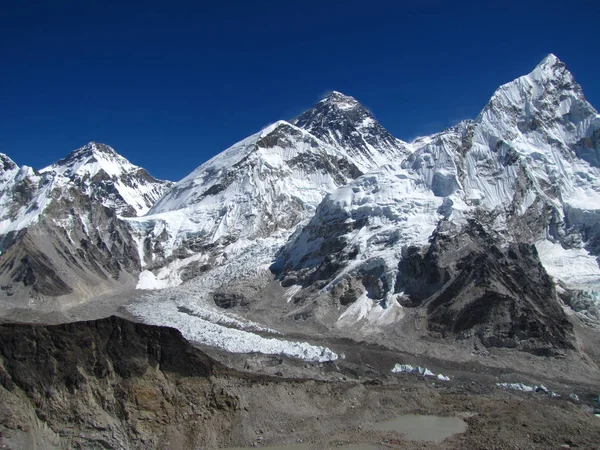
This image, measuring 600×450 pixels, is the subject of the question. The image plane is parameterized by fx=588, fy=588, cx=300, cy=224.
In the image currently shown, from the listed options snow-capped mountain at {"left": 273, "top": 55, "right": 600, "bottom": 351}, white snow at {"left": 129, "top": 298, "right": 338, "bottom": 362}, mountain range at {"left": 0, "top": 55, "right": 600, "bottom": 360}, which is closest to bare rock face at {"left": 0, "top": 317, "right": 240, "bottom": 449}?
white snow at {"left": 129, "top": 298, "right": 338, "bottom": 362}

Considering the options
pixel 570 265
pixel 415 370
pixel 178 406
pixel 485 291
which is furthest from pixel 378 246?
pixel 178 406

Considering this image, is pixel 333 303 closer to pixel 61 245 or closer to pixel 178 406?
pixel 178 406

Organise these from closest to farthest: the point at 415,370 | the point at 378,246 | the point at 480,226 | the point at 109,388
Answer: the point at 109,388, the point at 415,370, the point at 480,226, the point at 378,246

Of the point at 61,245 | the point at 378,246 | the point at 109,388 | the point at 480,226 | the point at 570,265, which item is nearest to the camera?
the point at 109,388

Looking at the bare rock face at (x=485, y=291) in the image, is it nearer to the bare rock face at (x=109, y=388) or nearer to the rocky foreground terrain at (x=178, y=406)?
the rocky foreground terrain at (x=178, y=406)

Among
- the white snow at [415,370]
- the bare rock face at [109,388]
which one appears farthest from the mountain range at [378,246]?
the bare rock face at [109,388]

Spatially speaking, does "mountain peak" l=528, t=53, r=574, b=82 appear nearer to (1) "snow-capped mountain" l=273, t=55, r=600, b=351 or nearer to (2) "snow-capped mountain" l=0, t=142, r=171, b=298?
(1) "snow-capped mountain" l=273, t=55, r=600, b=351
